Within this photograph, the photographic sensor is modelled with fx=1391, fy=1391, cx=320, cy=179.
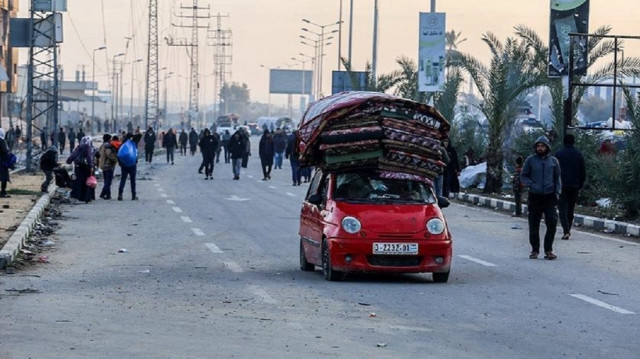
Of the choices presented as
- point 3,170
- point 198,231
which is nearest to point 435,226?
point 198,231

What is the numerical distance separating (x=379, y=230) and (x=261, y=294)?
6.26 feet

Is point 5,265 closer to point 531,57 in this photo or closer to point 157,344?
point 157,344

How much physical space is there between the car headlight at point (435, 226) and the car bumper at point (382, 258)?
0.16 meters

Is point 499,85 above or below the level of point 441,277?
above

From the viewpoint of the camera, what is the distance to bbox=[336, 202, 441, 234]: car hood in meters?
15.5

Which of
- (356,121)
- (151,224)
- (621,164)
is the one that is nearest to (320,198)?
(356,121)

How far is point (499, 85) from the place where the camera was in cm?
4069

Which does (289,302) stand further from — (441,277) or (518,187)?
(518,187)

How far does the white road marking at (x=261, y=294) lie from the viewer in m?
13.6

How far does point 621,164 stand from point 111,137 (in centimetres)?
1266

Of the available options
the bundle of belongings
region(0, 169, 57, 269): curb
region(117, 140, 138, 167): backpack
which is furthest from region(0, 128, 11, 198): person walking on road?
the bundle of belongings

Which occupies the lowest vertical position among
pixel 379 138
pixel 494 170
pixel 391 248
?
pixel 391 248

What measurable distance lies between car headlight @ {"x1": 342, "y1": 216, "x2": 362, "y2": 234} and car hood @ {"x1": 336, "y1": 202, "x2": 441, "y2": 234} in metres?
0.05

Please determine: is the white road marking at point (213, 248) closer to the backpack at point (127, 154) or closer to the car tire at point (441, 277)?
the car tire at point (441, 277)
